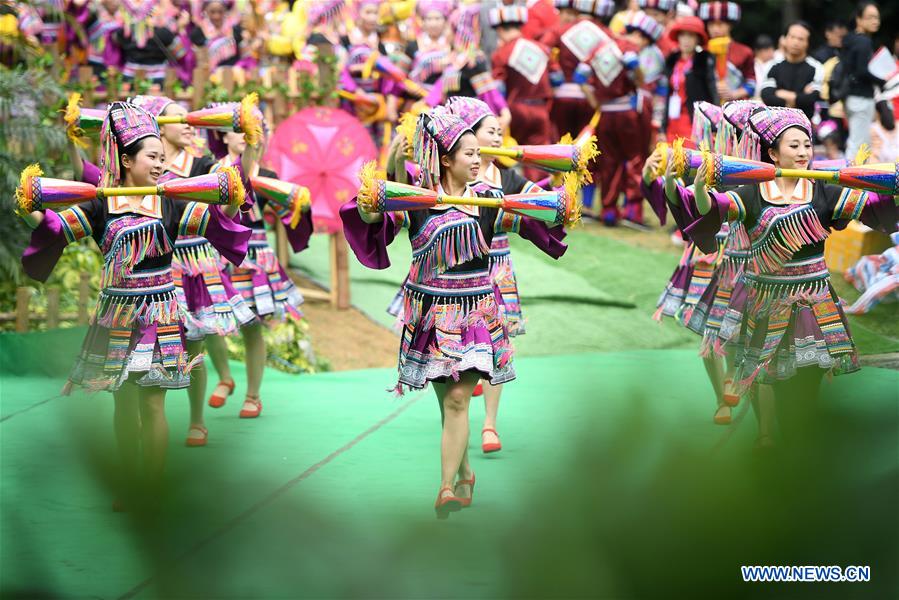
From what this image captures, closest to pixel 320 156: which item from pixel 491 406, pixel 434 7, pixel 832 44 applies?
pixel 491 406

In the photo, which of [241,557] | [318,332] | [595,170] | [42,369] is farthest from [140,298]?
[595,170]

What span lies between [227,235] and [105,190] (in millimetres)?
640

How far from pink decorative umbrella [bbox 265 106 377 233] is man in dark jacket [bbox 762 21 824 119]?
11.3ft

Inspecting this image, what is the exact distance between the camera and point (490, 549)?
14.9ft

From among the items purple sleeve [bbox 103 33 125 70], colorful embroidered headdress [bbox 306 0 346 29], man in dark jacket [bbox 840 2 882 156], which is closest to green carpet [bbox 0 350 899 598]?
man in dark jacket [bbox 840 2 882 156]

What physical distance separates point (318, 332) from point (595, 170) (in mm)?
3960

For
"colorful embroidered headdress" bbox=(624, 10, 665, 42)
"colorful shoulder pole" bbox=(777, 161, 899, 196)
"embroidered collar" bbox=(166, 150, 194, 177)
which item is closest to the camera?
"colorful shoulder pole" bbox=(777, 161, 899, 196)

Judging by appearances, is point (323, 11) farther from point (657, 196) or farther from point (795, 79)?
point (657, 196)

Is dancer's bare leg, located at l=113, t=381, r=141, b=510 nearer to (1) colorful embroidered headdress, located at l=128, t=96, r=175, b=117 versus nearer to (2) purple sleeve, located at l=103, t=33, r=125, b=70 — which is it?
(1) colorful embroidered headdress, located at l=128, t=96, r=175, b=117

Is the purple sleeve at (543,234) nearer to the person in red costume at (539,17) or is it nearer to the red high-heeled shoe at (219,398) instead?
the red high-heeled shoe at (219,398)

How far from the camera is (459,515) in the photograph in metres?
4.99

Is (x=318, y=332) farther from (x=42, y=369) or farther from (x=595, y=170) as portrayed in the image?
(x=595, y=170)

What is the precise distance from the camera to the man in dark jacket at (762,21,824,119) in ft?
33.7

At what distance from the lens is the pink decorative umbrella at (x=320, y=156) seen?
9.05 m
